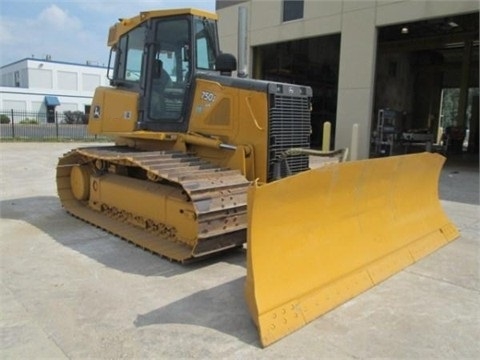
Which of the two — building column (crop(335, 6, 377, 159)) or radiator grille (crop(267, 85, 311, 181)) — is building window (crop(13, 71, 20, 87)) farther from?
radiator grille (crop(267, 85, 311, 181))

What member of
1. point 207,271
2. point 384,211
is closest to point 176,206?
point 207,271

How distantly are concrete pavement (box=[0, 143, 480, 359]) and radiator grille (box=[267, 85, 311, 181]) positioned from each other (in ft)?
3.99

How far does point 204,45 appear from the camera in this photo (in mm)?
5680

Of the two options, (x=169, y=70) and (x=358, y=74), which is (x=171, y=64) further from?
(x=358, y=74)

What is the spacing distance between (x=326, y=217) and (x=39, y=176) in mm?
8437

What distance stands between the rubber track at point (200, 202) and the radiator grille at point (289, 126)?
21.9 inches

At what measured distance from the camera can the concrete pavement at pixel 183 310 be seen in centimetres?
288

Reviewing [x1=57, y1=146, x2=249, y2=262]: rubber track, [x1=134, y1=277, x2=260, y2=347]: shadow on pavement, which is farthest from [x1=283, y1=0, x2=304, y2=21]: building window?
[x1=134, y1=277, x2=260, y2=347]: shadow on pavement

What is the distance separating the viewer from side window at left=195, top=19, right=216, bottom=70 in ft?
18.3

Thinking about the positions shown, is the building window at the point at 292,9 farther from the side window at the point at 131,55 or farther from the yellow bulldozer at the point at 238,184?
the side window at the point at 131,55

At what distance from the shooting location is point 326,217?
3.86 m

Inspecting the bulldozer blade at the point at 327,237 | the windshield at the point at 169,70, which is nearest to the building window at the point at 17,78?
the windshield at the point at 169,70

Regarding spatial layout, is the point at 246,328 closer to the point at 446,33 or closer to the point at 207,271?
the point at 207,271

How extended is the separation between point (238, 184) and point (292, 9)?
1291 cm
